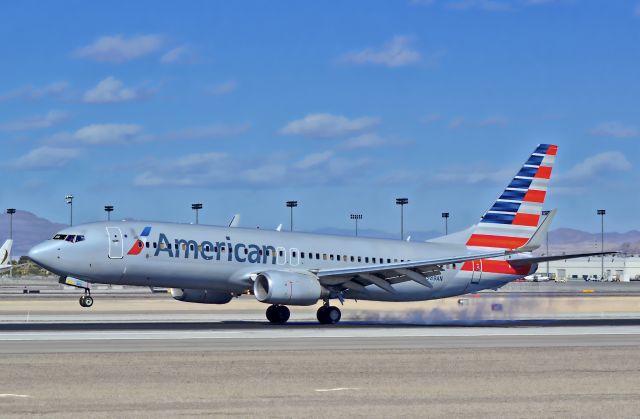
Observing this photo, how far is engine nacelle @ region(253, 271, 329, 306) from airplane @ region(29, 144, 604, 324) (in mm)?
47

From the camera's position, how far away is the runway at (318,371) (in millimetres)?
20688

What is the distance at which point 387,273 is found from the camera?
53.7m

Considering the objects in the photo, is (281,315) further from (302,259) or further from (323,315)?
(302,259)

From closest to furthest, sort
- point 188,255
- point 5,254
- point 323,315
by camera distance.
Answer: point 188,255 < point 323,315 < point 5,254

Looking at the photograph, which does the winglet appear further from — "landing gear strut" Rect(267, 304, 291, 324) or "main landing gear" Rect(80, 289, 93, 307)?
"main landing gear" Rect(80, 289, 93, 307)

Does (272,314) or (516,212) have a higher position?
(516,212)

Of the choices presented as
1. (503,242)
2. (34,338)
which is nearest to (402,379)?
(34,338)

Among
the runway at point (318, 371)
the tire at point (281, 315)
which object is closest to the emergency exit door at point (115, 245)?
the runway at point (318, 371)

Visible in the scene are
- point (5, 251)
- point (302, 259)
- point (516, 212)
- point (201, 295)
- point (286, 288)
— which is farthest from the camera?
point (5, 251)

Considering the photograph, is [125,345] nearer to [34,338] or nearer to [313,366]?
[34,338]

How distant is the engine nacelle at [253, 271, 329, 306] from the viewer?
50219mm

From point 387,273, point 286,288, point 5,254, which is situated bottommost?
point 286,288

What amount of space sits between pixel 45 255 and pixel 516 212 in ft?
85.8

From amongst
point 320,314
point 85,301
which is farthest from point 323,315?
point 85,301
